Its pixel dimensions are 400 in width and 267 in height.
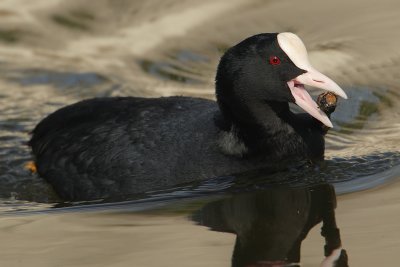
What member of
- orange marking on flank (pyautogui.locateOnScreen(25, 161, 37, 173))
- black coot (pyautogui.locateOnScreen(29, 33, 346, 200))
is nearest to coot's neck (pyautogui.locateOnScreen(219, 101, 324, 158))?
black coot (pyautogui.locateOnScreen(29, 33, 346, 200))

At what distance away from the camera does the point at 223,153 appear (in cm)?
617

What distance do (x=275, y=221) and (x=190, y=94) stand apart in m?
3.02

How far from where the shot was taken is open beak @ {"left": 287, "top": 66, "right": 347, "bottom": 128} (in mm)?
5707

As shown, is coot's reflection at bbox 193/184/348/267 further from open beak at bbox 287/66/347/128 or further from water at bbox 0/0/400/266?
open beak at bbox 287/66/347/128

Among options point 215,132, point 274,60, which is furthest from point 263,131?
point 274,60

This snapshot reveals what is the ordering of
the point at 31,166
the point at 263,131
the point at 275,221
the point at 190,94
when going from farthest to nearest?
the point at 190,94
the point at 31,166
the point at 263,131
the point at 275,221

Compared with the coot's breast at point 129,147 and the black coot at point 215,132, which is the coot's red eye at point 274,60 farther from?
the coot's breast at point 129,147

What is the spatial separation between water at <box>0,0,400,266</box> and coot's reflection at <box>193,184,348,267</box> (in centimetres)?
1

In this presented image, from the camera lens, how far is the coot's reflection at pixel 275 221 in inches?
193

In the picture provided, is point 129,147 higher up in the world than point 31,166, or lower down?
higher up

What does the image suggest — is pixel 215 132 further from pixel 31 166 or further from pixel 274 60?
pixel 31 166

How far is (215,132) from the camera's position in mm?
6254

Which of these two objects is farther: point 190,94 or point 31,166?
point 190,94

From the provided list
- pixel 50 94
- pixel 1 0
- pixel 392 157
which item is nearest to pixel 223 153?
pixel 392 157
